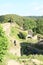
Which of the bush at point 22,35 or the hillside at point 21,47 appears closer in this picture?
the hillside at point 21,47

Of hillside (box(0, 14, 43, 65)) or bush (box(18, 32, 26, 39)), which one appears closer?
hillside (box(0, 14, 43, 65))

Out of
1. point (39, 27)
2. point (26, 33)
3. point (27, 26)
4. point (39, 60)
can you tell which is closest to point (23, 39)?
point (26, 33)

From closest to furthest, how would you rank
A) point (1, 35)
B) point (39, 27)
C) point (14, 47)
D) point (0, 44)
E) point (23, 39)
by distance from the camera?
point (0, 44)
point (1, 35)
point (14, 47)
point (23, 39)
point (39, 27)

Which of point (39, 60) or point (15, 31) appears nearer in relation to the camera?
point (39, 60)

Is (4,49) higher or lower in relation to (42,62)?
higher

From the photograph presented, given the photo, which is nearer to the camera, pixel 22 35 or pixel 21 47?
pixel 21 47

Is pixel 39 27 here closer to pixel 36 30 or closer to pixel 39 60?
pixel 36 30

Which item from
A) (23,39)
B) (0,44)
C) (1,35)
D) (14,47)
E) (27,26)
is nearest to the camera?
(0,44)

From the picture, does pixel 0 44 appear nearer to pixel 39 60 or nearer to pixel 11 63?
pixel 11 63

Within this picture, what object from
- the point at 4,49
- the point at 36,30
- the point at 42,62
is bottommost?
the point at 36,30

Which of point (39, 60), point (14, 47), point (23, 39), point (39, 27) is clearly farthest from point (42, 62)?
point (39, 27)
